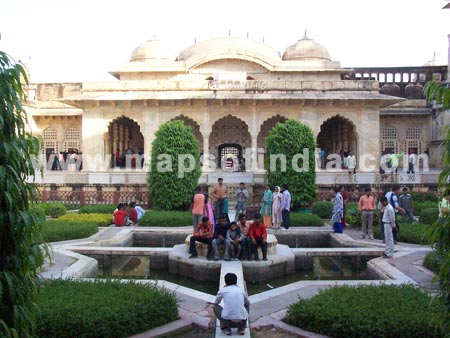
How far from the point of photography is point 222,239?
334 inches

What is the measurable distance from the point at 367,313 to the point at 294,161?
33.7ft

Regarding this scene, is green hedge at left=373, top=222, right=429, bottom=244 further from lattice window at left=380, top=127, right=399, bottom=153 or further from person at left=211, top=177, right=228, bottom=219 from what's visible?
lattice window at left=380, top=127, right=399, bottom=153

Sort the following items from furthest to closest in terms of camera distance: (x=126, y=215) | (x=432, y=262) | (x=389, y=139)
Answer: (x=389, y=139) → (x=126, y=215) → (x=432, y=262)

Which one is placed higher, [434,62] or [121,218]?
[434,62]

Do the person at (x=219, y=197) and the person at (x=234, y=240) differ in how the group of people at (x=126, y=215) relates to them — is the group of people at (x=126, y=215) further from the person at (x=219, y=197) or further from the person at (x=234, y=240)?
the person at (x=234, y=240)

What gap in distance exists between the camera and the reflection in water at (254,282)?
Result: 26.7 ft

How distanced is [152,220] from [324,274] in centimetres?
522

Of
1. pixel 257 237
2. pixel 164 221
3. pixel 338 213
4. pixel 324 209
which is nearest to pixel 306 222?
pixel 338 213

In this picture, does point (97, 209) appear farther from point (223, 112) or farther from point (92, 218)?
point (223, 112)

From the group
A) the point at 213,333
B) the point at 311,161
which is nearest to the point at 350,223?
the point at 311,161

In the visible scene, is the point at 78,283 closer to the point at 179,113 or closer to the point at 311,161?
the point at 311,161

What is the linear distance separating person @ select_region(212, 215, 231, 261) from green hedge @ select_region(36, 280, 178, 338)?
239cm

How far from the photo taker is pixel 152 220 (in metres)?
13.0

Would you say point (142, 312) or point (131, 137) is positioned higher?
point (131, 137)
